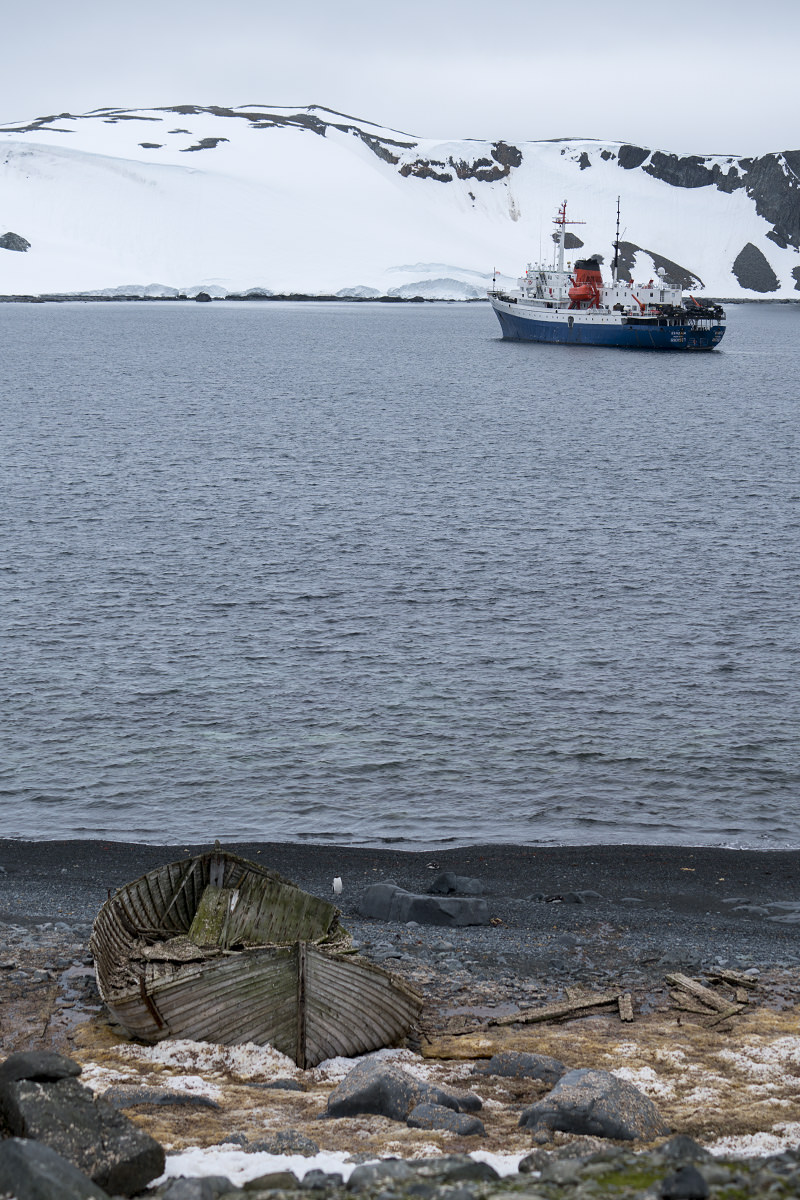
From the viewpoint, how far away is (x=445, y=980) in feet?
53.8

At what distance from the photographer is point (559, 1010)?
15.2 metres

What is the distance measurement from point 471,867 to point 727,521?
32744 millimetres

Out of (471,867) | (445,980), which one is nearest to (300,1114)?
(445,980)

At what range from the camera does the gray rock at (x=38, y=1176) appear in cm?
841

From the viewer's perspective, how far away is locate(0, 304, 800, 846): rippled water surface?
24.6m

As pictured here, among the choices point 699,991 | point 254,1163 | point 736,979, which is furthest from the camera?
point 736,979

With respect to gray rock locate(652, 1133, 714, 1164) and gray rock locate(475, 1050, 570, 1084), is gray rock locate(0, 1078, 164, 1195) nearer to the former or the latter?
gray rock locate(652, 1133, 714, 1164)

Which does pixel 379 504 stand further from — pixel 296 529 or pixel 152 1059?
pixel 152 1059

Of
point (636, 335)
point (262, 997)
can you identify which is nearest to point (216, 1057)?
point (262, 997)

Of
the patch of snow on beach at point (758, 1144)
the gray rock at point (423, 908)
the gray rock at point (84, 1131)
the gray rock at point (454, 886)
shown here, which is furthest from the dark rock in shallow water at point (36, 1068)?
the gray rock at point (454, 886)

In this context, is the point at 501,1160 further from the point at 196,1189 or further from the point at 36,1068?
the point at 36,1068

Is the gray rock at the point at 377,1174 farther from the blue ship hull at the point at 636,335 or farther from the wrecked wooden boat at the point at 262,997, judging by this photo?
the blue ship hull at the point at 636,335

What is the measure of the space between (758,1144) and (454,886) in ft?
31.6

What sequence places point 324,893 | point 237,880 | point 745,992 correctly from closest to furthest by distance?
point 745,992 < point 237,880 < point 324,893
